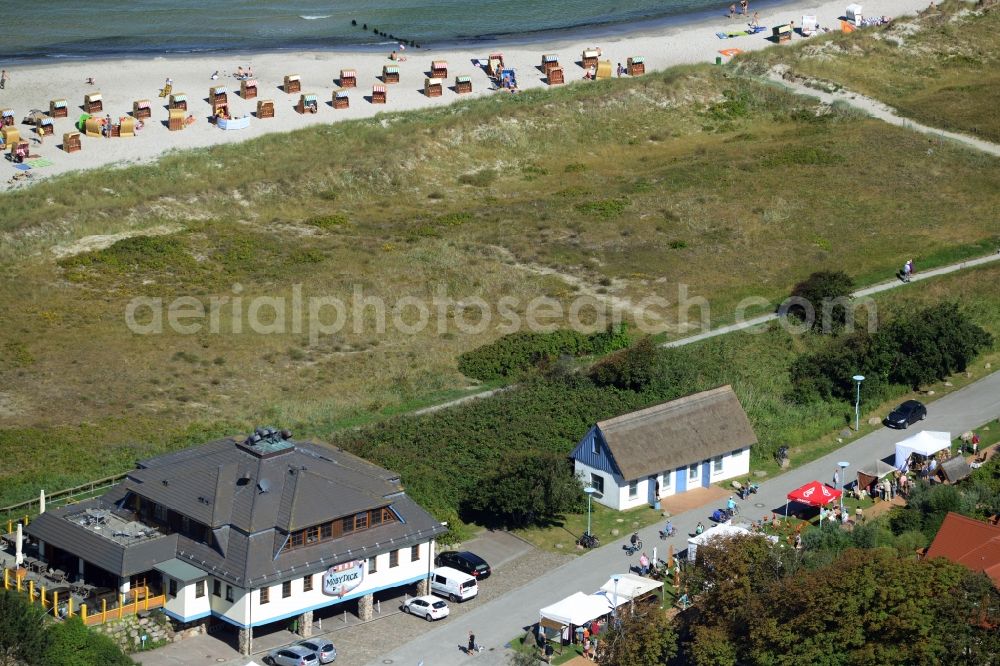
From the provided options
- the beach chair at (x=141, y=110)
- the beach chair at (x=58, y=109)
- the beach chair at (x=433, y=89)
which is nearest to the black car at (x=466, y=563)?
the beach chair at (x=141, y=110)

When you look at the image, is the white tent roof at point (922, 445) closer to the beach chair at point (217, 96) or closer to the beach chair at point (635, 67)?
the beach chair at point (217, 96)

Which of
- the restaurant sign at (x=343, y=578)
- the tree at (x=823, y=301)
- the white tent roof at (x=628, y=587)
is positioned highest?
the tree at (x=823, y=301)

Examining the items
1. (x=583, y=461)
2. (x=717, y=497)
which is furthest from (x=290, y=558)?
(x=717, y=497)

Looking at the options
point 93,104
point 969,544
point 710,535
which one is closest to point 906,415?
point 969,544

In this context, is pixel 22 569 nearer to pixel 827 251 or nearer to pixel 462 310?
pixel 462 310

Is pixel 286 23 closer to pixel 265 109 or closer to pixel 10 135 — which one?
pixel 265 109

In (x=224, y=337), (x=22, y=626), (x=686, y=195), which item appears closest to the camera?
(x=22, y=626)

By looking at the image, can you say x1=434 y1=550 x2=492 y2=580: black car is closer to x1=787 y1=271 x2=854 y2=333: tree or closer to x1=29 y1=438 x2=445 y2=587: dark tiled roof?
x1=29 y1=438 x2=445 y2=587: dark tiled roof
